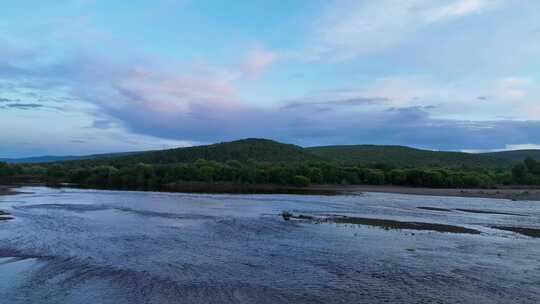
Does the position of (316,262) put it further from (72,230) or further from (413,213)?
(413,213)

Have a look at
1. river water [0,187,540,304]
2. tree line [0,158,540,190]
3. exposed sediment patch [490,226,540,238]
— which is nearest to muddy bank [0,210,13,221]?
river water [0,187,540,304]

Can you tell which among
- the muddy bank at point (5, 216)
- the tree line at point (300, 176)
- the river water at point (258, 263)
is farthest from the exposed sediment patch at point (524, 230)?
the tree line at point (300, 176)

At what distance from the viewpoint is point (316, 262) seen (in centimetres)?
2594

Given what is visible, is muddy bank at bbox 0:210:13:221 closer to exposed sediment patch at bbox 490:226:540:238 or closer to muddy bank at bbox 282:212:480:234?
muddy bank at bbox 282:212:480:234

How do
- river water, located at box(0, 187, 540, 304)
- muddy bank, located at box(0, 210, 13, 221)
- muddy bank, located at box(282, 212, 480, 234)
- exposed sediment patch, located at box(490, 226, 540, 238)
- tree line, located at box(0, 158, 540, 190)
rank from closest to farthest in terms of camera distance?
river water, located at box(0, 187, 540, 304)
exposed sediment patch, located at box(490, 226, 540, 238)
muddy bank, located at box(282, 212, 480, 234)
muddy bank, located at box(0, 210, 13, 221)
tree line, located at box(0, 158, 540, 190)

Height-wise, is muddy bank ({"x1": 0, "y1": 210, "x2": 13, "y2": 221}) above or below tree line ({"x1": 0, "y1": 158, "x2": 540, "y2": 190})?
below

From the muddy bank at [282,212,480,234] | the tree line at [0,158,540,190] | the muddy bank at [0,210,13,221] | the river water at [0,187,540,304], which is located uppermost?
the tree line at [0,158,540,190]

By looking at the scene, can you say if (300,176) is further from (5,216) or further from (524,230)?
(5,216)

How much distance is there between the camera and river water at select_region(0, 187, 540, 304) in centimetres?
1969

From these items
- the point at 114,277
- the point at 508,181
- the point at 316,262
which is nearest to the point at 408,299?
the point at 316,262

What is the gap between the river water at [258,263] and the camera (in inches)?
775

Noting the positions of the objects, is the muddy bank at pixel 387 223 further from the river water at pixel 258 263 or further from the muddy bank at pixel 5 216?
the muddy bank at pixel 5 216

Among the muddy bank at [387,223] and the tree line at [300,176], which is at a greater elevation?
the tree line at [300,176]

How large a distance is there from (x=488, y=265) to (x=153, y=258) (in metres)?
19.8
